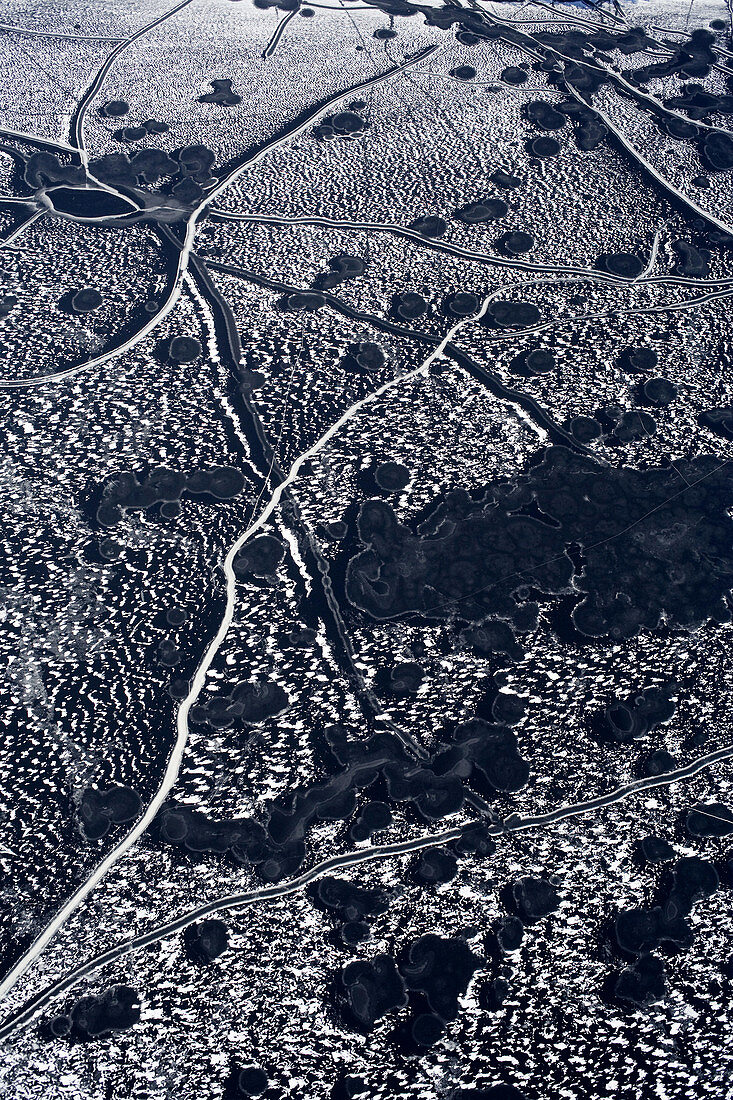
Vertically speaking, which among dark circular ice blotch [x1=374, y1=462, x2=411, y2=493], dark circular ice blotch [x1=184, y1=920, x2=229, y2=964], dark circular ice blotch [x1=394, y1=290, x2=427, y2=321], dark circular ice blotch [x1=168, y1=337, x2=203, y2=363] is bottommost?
dark circular ice blotch [x1=184, y1=920, x2=229, y2=964]

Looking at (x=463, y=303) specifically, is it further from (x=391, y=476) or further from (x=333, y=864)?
(x=333, y=864)

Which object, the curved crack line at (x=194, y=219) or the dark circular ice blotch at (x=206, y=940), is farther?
the curved crack line at (x=194, y=219)

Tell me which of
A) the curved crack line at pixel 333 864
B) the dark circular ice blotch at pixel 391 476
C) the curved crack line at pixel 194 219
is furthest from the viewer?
the curved crack line at pixel 194 219

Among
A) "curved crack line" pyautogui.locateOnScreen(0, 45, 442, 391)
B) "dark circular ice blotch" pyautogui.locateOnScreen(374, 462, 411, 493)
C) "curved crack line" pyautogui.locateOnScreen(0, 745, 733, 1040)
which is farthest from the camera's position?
"curved crack line" pyautogui.locateOnScreen(0, 45, 442, 391)

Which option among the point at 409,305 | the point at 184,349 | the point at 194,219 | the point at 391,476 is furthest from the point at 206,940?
the point at 194,219

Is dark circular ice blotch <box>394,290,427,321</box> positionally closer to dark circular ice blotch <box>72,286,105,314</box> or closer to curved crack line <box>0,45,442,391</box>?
curved crack line <box>0,45,442,391</box>

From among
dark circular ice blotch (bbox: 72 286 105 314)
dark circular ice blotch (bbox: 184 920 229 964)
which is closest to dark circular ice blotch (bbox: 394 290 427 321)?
dark circular ice blotch (bbox: 72 286 105 314)

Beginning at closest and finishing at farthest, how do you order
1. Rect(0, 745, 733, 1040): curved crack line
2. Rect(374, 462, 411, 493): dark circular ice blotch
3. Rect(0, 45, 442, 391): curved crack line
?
Rect(0, 745, 733, 1040): curved crack line
Rect(374, 462, 411, 493): dark circular ice blotch
Rect(0, 45, 442, 391): curved crack line

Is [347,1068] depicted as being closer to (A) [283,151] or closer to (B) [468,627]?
(B) [468,627]

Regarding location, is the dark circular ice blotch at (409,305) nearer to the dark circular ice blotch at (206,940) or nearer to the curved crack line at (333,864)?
the curved crack line at (333,864)

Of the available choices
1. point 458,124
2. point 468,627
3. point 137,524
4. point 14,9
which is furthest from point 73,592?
point 14,9

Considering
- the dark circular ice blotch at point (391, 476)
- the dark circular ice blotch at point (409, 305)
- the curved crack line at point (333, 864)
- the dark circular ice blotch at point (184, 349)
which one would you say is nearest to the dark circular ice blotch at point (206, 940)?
the curved crack line at point (333, 864)
